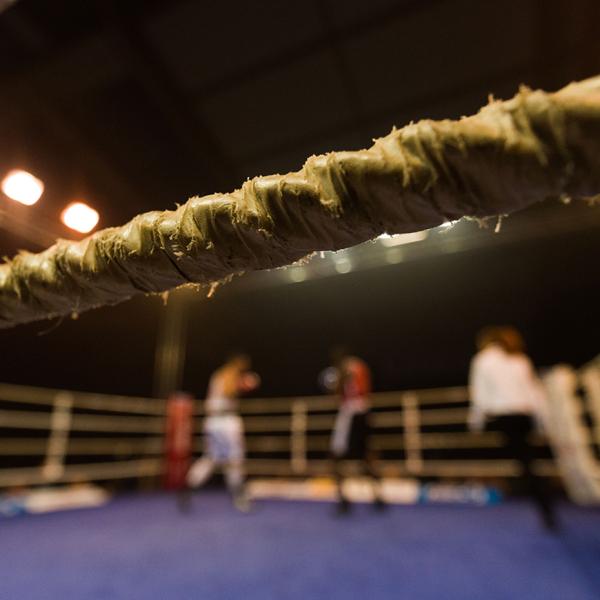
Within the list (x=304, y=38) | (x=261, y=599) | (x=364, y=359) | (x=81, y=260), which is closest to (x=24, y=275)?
(x=81, y=260)

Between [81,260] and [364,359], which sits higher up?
[364,359]

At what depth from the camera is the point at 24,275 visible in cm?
93

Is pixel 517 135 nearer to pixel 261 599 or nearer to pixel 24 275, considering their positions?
pixel 24 275

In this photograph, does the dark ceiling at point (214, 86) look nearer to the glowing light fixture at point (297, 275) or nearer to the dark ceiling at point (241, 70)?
the dark ceiling at point (241, 70)

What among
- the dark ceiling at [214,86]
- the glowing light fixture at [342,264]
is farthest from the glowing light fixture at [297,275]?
the dark ceiling at [214,86]

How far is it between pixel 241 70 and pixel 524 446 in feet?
11.7

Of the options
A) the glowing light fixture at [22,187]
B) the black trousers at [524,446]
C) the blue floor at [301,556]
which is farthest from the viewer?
the black trousers at [524,446]

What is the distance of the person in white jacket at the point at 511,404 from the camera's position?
263 cm

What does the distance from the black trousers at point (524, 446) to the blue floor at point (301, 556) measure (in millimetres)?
193

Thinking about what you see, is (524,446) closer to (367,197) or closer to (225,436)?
(225,436)

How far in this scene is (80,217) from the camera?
1791mm

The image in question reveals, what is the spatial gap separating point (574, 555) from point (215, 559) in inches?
68.3

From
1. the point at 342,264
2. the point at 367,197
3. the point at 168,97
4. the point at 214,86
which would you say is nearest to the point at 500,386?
the point at 367,197

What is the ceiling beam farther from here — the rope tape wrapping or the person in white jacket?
the person in white jacket
